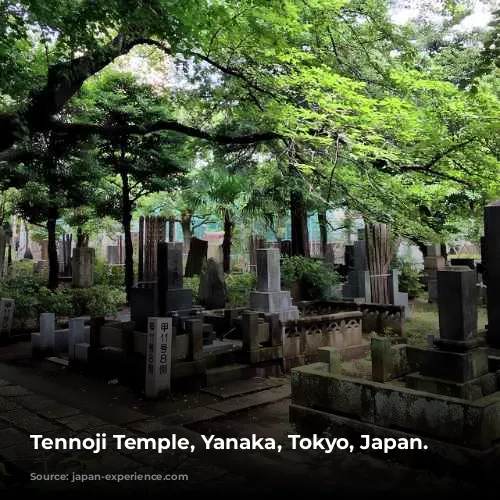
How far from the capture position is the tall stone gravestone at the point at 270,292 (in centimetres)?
1096

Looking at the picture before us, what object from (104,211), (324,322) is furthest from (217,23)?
(104,211)

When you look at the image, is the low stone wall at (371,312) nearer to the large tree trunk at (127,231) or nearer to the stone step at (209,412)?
the stone step at (209,412)

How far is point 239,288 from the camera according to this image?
1472 cm

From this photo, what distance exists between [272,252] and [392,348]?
5.60 metres

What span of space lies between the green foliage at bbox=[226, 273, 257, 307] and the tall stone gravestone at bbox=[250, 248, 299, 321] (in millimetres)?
1768

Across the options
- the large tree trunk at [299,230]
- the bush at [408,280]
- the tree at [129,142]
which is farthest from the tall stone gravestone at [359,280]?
the tree at [129,142]

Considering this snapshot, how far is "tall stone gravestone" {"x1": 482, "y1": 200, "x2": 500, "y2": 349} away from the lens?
636 cm

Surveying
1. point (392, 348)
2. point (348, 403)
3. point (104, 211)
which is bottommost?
point (348, 403)

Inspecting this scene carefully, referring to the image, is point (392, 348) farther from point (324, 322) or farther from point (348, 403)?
point (324, 322)

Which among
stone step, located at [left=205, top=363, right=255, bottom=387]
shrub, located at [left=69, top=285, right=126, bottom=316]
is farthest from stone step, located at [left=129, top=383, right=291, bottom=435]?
shrub, located at [left=69, top=285, right=126, bottom=316]

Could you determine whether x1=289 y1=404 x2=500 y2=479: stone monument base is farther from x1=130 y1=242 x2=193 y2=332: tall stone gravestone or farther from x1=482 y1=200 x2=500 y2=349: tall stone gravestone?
x1=130 y1=242 x2=193 y2=332: tall stone gravestone

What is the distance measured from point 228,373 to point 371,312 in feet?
16.9

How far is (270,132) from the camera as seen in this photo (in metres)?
11.2

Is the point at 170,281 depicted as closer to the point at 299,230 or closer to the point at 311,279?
the point at 311,279
